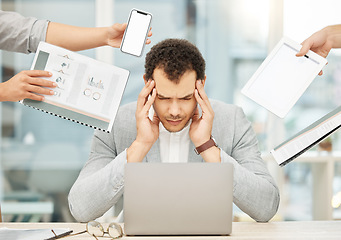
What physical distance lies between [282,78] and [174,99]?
0.41 m

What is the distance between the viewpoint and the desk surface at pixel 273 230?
4.05ft

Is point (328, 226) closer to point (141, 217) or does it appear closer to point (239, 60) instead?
point (141, 217)

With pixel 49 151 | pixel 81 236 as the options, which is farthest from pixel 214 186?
pixel 49 151

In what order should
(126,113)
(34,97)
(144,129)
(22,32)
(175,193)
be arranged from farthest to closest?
(126,113) → (22,32) → (144,129) → (34,97) → (175,193)

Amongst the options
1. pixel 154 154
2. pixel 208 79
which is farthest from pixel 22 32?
pixel 208 79

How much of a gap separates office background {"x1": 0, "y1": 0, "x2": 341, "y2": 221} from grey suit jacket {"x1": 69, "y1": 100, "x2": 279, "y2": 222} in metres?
A: 1.66

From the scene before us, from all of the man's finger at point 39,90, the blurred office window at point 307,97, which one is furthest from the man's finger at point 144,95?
the blurred office window at point 307,97

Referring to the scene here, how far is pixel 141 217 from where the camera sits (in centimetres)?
118

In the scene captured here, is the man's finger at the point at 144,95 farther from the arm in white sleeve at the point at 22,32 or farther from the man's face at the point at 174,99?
the arm in white sleeve at the point at 22,32

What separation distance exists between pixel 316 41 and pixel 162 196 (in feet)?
2.83

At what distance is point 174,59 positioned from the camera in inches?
66.8

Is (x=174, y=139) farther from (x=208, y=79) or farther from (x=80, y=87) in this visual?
(x=208, y=79)

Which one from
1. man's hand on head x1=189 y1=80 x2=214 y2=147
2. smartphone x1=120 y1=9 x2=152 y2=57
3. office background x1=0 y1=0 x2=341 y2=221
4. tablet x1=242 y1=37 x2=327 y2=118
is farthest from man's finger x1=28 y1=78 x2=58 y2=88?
office background x1=0 y1=0 x2=341 y2=221

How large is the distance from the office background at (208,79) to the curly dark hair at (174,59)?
1690 mm
